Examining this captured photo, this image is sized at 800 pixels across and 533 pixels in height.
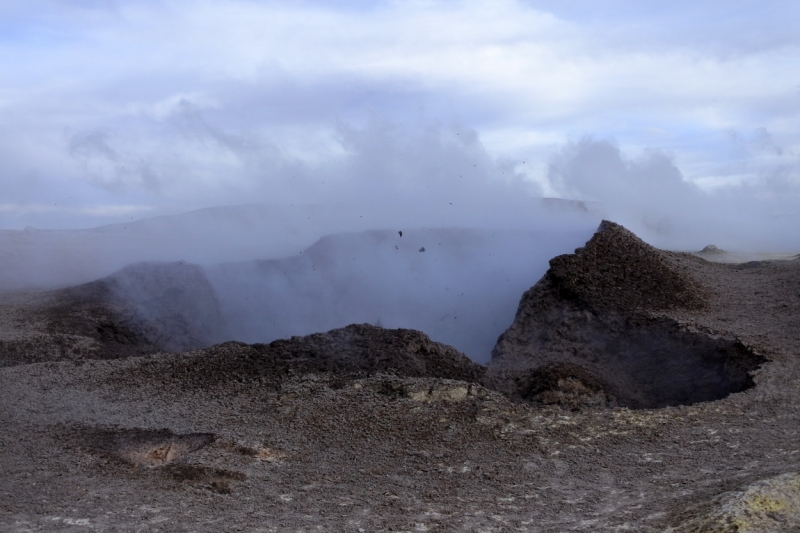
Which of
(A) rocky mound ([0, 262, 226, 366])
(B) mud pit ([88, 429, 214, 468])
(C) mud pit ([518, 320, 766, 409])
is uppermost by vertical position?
(A) rocky mound ([0, 262, 226, 366])

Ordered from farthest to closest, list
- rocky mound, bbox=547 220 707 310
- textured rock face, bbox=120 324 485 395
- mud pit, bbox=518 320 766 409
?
rocky mound, bbox=547 220 707 310
textured rock face, bbox=120 324 485 395
mud pit, bbox=518 320 766 409

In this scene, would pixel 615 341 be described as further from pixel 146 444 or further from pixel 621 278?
pixel 146 444

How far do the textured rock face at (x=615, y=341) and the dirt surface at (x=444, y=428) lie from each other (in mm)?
39

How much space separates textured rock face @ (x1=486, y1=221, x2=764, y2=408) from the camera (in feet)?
31.1

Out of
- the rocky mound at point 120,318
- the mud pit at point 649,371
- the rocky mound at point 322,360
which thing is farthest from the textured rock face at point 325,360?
the rocky mound at point 120,318

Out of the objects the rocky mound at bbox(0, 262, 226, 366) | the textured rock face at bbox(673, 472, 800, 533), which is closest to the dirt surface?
the textured rock face at bbox(673, 472, 800, 533)

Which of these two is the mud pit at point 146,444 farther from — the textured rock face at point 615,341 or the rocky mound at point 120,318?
the rocky mound at point 120,318

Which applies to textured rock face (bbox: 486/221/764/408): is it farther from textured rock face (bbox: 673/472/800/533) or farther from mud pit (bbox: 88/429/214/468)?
mud pit (bbox: 88/429/214/468)

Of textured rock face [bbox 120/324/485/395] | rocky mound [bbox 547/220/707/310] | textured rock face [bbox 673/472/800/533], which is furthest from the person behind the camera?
rocky mound [bbox 547/220/707/310]

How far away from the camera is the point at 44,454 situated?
7320mm

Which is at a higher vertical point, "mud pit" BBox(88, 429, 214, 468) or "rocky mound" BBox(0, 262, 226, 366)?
"rocky mound" BBox(0, 262, 226, 366)

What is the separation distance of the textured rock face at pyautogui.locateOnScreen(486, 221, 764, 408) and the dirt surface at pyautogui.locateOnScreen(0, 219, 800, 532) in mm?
39

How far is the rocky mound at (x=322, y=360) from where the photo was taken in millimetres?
9656

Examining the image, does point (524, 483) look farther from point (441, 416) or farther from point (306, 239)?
point (306, 239)
